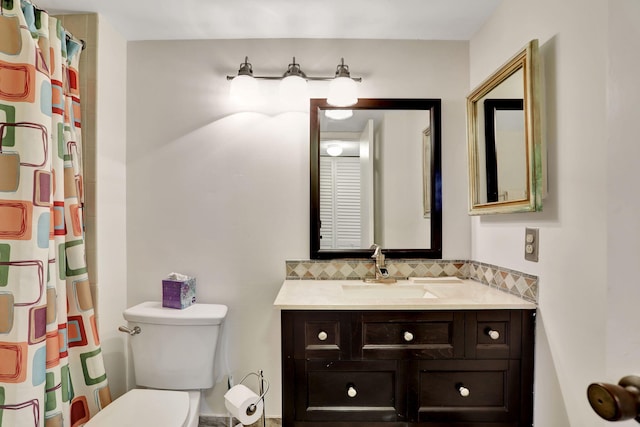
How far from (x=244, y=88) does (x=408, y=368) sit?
154 cm

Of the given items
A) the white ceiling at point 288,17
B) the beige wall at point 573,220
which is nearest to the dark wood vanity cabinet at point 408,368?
the beige wall at point 573,220

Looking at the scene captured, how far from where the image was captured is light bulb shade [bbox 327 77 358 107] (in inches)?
66.6

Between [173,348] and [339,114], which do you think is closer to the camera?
[173,348]

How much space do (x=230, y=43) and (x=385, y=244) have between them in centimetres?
143

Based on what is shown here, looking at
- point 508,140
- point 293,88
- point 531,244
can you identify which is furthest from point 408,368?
point 293,88

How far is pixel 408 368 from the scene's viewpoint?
4.24ft

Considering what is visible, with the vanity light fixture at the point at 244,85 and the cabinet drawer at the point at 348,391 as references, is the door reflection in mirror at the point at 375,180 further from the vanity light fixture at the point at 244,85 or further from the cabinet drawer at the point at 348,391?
the cabinet drawer at the point at 348,391

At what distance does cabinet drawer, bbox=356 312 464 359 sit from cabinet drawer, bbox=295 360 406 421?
0.19ft

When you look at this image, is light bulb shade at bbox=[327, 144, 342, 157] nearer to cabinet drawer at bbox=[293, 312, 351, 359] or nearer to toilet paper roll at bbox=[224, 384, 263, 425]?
cabinet drawer at bbox=[293, 312, 351, 359]

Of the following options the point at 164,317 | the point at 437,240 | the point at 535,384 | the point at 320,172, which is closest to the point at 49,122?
the point at 164,317

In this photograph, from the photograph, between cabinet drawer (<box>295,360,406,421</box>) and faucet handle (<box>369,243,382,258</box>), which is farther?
faucet handle (<box>369,243,382,258</box>)

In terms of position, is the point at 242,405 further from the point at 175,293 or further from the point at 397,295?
the point at 397,295

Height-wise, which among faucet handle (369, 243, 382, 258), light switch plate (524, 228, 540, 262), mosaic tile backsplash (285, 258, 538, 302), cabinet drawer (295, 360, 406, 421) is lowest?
cabinet drawer (295, 360, 406, 421)

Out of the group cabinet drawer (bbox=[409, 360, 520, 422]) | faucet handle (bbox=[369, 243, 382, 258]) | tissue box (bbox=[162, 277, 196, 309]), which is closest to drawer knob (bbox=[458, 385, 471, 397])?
cabinet drawer (bbox=[409, 360, 520, 422])
